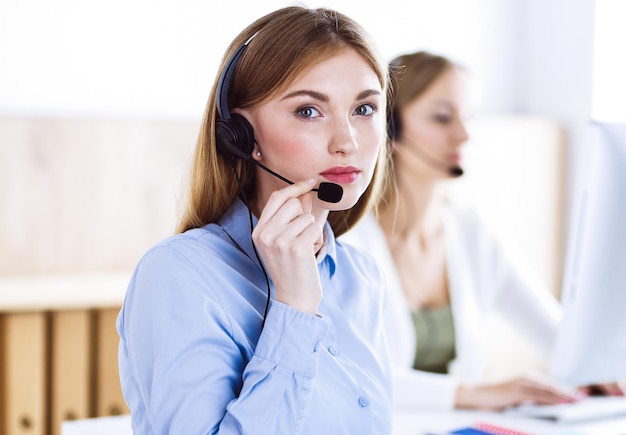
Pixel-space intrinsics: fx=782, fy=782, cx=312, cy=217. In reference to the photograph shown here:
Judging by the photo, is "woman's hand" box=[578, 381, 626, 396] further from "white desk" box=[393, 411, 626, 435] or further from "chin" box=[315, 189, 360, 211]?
"chin" box=[315, 189, 360, 211]

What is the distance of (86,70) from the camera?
100 inches

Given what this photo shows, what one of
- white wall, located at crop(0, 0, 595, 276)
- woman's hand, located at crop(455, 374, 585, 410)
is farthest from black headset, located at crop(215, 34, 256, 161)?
white wall, located at crop(0, 0, 595, 276)

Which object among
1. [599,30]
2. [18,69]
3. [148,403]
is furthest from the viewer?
[599,30]

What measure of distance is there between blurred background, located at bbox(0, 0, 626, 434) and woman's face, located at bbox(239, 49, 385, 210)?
1.17 metres

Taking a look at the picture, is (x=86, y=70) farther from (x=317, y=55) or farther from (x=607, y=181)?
(x=607, y=181)

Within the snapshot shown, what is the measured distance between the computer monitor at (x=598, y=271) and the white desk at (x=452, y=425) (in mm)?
100

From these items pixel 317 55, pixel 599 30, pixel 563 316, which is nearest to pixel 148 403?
pixel 317 55

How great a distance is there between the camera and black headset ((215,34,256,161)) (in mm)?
1074

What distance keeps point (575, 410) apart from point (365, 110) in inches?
27.4

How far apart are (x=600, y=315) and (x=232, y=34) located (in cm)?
187

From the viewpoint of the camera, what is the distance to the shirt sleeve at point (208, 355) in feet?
3.02

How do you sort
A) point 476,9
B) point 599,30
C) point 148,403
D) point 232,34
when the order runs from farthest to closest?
point 476,9 < point 599,30 < point 232,34 < point 148,403

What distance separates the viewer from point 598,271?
1.21 m

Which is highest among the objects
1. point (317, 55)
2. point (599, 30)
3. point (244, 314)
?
point (599, 30)
